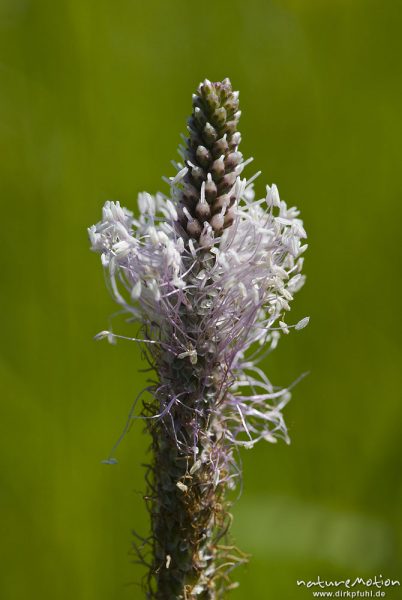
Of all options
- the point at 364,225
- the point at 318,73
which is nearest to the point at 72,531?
the point at 364,225

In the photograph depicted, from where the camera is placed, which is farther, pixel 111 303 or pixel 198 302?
pixel 111 303

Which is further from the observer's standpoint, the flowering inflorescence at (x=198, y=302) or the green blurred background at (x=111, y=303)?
the green blurred background at (x=111, y=303)

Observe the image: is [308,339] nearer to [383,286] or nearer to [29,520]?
[383,286]

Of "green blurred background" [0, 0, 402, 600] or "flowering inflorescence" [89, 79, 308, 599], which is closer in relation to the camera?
"flowering inflorescence" [89, 79, 308, 599]

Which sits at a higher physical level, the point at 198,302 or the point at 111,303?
the point at 111,303
